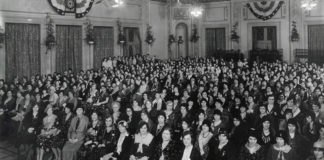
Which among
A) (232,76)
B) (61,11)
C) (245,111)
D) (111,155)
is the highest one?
(61,11)

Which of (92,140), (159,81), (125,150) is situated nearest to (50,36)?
(159,81)

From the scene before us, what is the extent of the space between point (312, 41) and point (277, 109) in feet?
41.5

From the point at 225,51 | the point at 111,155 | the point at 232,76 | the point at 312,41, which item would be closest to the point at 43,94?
the point at 111,155

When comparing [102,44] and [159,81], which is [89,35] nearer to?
[102,44]

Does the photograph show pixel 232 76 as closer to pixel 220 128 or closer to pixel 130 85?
pixel 130 85

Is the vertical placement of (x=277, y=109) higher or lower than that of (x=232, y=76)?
lower

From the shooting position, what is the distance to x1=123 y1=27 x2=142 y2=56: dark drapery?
1923 centimetres

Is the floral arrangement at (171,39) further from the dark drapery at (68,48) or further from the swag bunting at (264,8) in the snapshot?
the dark drapery at (68,48)

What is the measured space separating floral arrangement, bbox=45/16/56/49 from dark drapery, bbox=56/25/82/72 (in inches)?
20.0

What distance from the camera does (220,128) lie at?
21.2 feet

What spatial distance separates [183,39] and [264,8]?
5852 millimetres

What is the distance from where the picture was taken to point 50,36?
48.7ft

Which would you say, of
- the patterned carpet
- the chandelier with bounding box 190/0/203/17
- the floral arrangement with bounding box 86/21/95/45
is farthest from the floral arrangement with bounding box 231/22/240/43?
the patterned carpet

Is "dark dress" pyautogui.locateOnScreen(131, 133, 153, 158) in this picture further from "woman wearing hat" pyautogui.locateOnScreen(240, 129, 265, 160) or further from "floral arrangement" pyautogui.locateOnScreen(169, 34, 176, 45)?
"floral arrangement" pyautogui.locateOnScreen(169, 34, 176, 45)
